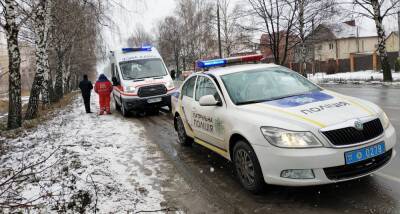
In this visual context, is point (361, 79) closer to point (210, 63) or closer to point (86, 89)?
point (86, 89)

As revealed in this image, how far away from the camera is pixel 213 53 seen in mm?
57062

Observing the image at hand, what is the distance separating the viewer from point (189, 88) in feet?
26.1

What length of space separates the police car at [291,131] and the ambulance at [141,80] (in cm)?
821

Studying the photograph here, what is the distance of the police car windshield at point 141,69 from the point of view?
15.1m

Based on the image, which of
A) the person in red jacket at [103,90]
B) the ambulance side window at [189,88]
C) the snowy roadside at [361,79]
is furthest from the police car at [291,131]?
the snowy roadside at [361,79]

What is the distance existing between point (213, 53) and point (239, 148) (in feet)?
172

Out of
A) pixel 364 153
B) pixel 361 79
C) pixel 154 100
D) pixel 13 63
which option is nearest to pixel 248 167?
pixel 364 153

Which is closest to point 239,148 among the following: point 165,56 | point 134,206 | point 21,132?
point 134,206

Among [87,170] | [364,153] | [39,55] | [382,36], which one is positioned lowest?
[87,170]

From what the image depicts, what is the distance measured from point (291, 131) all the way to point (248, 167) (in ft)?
2.91

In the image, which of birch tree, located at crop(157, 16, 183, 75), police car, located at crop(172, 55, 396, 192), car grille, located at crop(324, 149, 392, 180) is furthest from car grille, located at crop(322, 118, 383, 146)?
birch tree, located at crop(157, 16, 183, 75)

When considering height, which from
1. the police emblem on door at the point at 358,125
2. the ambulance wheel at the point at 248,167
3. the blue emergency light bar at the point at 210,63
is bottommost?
the ambulance wheel at the point at 248,167

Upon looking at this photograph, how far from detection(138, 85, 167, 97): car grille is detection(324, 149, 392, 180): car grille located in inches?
413

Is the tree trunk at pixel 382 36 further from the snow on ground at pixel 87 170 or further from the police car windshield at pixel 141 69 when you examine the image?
the snow on ground at pixel 87 170
